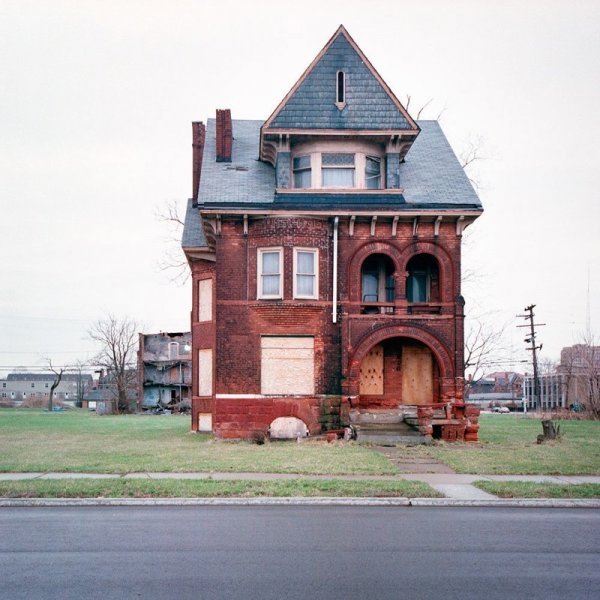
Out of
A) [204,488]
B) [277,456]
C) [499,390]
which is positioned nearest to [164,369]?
[277,456]

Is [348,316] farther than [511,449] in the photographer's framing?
Yes

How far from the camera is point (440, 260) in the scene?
92.2ft

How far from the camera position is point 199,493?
14.1 m

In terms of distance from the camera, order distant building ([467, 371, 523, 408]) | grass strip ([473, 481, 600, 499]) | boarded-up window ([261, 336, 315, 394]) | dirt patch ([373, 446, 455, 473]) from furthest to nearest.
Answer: distant building ([467, 371, 523, 408]) < boarded-up window ([261, 336, 315, 394]) < dirt patch ([373, 446, 455, 473]) < grass strip ([473, 481, 600, 499])

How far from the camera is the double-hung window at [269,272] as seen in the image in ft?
91.0

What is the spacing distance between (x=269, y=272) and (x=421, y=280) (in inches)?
230

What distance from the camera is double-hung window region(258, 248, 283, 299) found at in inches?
1092

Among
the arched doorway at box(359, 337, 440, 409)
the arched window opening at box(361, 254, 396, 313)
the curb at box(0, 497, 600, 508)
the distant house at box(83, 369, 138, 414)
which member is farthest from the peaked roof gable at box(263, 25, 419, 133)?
the distant house at box(83, 369, 138, 414)

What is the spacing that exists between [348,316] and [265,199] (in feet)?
16.2

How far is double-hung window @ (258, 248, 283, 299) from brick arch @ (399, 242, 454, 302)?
4.17 meters

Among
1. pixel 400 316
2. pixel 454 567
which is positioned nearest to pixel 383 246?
pixel 400 316

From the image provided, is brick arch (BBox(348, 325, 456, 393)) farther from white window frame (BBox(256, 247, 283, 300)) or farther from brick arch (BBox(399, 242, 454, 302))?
white window frame (BBox(256, 247, 283, 300))

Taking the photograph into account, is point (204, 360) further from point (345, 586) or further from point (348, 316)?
point (345, 586)

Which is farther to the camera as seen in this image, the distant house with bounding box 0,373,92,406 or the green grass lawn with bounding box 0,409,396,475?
the distant house with bounding box 0,373,92,406
